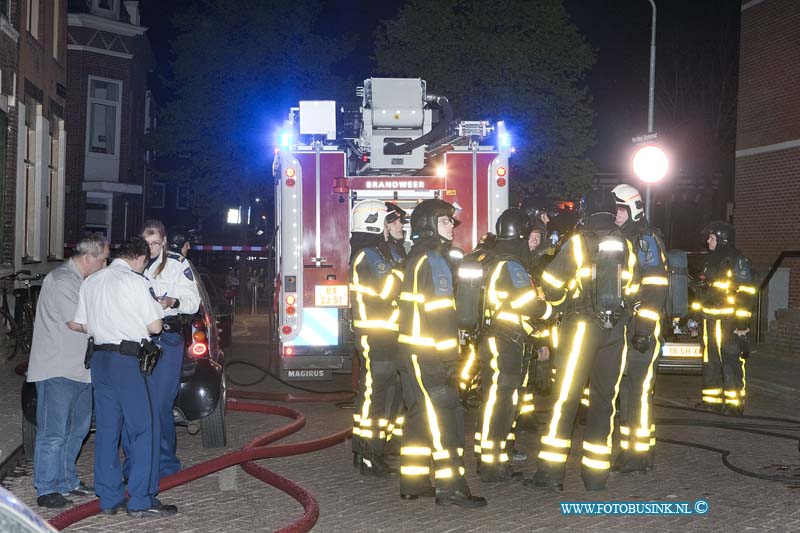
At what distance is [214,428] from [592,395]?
10.4 feet

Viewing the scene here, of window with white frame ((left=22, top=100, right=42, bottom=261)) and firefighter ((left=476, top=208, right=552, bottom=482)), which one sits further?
window with white frame ((left=22, top=100, right=42, bottom=261))

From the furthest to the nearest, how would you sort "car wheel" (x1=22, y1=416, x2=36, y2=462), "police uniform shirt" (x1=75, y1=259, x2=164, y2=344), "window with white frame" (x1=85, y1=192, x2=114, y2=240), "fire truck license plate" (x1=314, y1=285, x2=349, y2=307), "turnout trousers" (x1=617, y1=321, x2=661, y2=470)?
"window with white frame" (x1=85, y1=192, x2=114, y2=240) → "fire truck license plate" (x1=314, y1=285, x2=349, y2=307) → "car wheel" (x1=22, y1=416, x2=36, y2=462) → "turnout trousers" (x1=617, y1=321, x2=661, y2=470) → "police uniform shirt" (x1=75, y1=259, x2=164, y2=344)

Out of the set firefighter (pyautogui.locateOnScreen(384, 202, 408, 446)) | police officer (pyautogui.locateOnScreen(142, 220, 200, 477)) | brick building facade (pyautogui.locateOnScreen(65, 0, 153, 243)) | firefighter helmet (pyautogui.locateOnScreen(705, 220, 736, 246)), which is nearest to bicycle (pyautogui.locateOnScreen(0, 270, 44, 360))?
police officer (pyautogui.locateOnScreen(142, 220, 200, 477))

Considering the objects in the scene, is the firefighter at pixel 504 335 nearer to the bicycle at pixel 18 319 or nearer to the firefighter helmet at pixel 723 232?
the firefighter helmet at pixel 723 232

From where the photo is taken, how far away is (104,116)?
34219 mm

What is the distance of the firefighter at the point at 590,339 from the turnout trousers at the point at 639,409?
20.9 inches

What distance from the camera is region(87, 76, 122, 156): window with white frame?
33.6 meters

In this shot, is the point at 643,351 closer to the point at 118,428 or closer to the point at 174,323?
the point at 174,323

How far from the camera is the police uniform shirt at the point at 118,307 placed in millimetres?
6246

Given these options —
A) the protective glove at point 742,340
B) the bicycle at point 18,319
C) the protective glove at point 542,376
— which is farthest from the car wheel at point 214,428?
the bicycle at point 18,319

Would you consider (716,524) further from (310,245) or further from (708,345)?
(310,245)

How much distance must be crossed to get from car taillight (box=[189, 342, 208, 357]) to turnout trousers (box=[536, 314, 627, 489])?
2789 mm

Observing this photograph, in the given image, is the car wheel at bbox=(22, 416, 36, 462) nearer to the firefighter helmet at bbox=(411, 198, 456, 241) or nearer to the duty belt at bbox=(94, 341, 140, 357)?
the duty belt at bbox=(94, 341, 140, 357)

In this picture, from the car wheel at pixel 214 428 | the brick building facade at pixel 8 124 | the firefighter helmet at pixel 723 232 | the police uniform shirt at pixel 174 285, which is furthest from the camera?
the brick building facade at pixel 8 124
